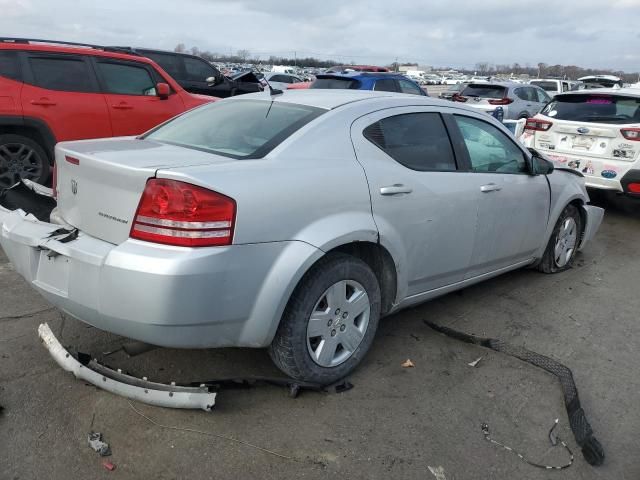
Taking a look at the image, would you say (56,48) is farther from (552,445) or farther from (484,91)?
(484,91)

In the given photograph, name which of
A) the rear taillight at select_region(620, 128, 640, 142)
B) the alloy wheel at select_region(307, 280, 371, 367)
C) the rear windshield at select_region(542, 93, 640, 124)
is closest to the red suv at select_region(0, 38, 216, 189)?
the alloy wheel at select_region(307, 280, 371, 367)

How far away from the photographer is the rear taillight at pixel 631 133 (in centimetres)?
670

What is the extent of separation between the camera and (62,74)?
21.2ft

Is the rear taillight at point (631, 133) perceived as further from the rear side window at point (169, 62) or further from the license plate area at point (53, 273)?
the rear side window at point (169, 62)

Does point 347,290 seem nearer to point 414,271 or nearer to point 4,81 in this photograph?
point 414,271

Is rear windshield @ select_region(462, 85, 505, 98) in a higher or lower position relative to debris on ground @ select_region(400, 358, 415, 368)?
higher

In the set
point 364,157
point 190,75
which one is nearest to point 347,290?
point 364,157

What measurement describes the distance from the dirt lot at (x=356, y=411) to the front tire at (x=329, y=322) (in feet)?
0.55

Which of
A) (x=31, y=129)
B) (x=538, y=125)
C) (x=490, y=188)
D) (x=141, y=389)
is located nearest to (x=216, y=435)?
(x=141, y=389)

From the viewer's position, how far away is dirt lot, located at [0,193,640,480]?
249 centimetres

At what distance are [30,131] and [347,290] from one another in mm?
4704

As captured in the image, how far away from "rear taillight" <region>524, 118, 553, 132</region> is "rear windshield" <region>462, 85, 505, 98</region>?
868 cm

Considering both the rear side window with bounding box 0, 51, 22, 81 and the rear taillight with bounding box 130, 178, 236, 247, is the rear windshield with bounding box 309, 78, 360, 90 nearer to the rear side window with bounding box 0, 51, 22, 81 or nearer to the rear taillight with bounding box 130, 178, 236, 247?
the rear side window with bounding box 0, 51, 22, 81

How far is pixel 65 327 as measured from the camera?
11.8ft
